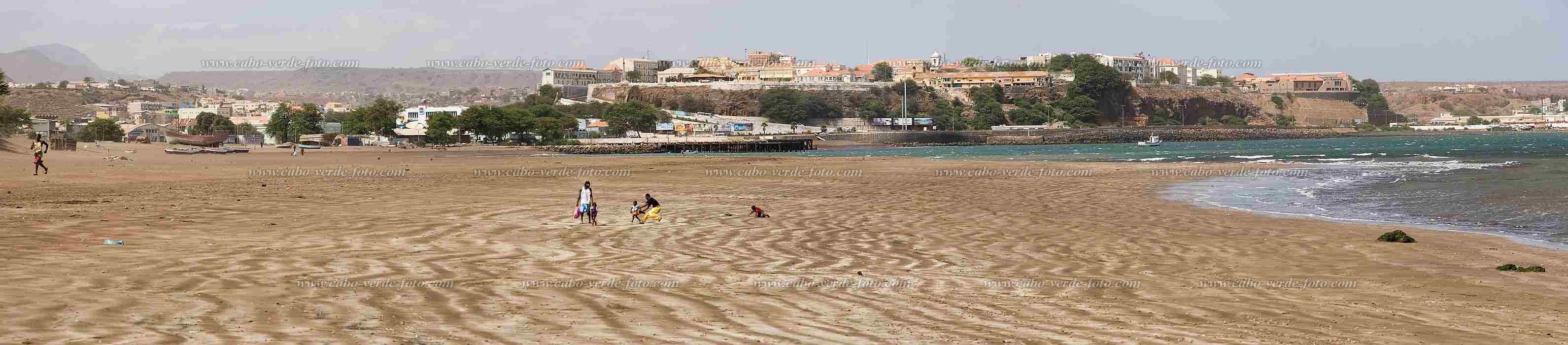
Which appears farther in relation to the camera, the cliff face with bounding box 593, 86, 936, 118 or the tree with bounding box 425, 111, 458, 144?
the cliff face with bounding box 593, 86, 936, 118

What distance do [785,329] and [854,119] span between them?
179 metres

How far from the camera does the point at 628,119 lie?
14938 cm

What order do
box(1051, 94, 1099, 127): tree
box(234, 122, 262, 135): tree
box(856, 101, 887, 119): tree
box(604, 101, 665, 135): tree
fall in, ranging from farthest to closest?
box(1051, 94, 1099, 127): tree
box(856, 101, 887, 119): tree
box(604, 101, 665, 135): tree
box(234, 122, 262, 135): tree

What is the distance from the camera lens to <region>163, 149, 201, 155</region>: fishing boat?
63469mm

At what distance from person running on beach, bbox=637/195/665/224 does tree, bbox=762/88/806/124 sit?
158 meters

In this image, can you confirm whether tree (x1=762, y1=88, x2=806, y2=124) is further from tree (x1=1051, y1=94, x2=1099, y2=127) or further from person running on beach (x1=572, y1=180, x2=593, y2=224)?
person running on beach (x1=572, y1=180, x2=593, y2=224)

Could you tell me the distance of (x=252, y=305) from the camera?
30.9ft

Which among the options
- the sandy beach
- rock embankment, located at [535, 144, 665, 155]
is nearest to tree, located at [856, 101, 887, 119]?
rock embankment, located at [535, 144, 665, 155]

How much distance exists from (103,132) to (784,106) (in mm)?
96751

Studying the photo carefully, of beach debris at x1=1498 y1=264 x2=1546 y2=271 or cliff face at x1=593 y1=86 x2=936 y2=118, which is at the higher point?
cliff face at x1=593 y1=86 x2=936 y2=118

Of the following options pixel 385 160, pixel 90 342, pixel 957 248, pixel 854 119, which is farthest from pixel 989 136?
pixel 90 342

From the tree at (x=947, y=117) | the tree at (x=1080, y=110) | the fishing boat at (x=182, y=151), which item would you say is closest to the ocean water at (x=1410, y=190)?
the fishing boat at (x=182, y=151)

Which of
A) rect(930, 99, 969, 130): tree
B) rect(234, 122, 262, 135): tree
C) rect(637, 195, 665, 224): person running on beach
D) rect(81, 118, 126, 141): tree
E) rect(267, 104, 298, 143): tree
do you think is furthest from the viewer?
rect(930, 99, 969, 130): tree

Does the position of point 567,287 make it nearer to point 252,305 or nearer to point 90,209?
point 252,305
